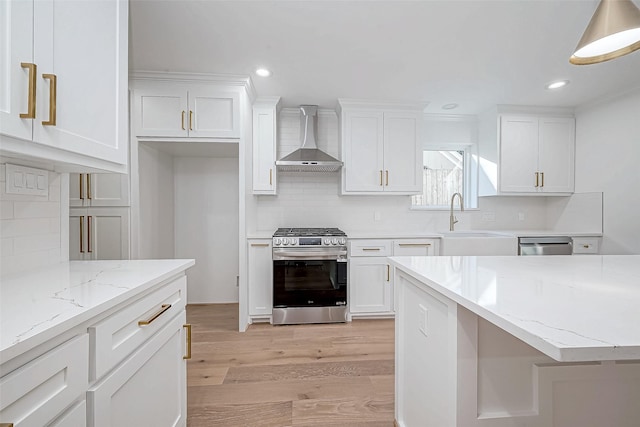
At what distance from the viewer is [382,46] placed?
2.16 m

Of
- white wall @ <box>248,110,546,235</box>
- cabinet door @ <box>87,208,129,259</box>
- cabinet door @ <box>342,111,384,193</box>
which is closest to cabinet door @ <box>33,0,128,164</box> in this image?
cabinet door @ <box>87,208,129,259</box>

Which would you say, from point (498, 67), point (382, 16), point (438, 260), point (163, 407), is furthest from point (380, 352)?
point (498, 67)

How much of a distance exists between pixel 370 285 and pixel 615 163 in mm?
2992

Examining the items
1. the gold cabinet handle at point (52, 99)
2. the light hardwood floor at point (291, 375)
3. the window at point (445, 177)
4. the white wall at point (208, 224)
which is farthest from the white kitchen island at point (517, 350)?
the white wall at point (208, 224)

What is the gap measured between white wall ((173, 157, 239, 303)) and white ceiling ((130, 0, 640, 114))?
1.15 meters

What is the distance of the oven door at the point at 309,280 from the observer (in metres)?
2.80

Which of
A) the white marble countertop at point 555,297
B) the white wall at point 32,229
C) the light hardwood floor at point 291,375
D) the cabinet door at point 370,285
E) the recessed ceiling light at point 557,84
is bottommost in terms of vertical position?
the light hardwood floor at point 291,375

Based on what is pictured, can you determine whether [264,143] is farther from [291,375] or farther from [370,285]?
[291,375]

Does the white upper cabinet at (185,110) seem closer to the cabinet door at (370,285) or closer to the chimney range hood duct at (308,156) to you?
the chimney range hood duct at (308,156)

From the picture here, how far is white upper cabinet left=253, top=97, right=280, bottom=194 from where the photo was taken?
3.12 m

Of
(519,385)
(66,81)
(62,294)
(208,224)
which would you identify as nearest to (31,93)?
(66,81)

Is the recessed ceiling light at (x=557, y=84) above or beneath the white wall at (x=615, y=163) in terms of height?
above

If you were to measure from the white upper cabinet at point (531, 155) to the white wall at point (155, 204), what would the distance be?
388 centimetres

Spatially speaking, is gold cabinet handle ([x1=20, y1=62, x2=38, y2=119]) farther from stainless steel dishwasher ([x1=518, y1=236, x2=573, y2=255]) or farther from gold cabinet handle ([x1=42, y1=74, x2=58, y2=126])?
stainless steel dishwasher ([x1=518, y1=236, x2=573, y2=255])
